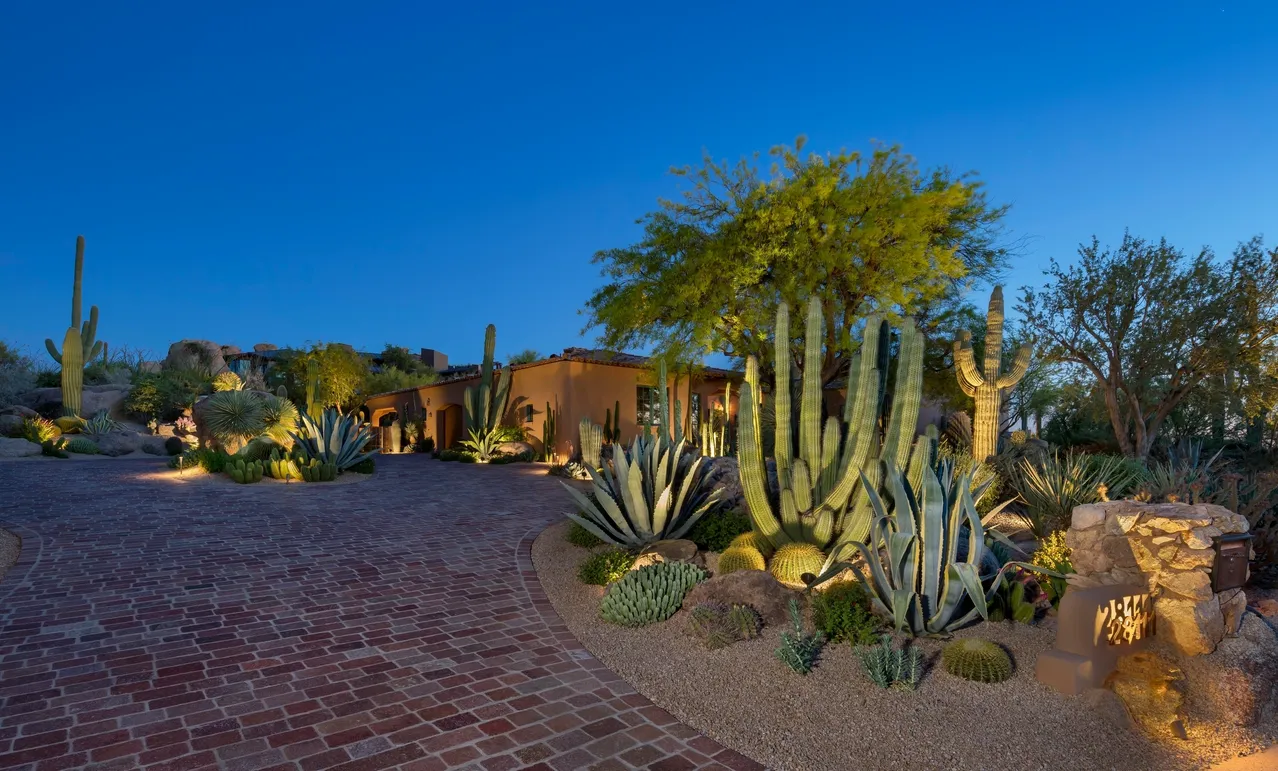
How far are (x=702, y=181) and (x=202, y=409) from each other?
1420 centimetres

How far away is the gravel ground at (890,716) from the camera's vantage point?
3.71 meters

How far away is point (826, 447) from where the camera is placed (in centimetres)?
702

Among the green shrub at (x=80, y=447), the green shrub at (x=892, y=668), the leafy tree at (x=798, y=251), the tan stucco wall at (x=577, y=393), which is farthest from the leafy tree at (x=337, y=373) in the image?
the green shrub at (x=892, y=668)

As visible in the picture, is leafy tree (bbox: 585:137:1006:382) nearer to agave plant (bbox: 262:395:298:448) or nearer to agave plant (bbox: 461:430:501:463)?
agave plant (bbox: 461:430:501:463)

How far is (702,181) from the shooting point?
14.5 meters

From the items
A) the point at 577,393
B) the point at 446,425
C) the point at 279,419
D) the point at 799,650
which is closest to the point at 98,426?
the point at 279,419

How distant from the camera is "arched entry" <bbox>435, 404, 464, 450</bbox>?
2461cm

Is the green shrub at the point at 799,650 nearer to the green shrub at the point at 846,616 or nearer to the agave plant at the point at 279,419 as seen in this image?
the green shrub at the point at 846,616

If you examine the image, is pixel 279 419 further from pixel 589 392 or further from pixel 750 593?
pixel 750 593

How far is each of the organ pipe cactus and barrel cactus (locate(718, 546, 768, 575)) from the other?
0.37 m

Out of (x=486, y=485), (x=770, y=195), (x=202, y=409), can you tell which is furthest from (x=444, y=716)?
(x=202, y=409)

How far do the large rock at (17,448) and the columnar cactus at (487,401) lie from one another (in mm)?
11597

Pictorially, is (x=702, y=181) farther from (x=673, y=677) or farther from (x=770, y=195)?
(x=673, y=677)

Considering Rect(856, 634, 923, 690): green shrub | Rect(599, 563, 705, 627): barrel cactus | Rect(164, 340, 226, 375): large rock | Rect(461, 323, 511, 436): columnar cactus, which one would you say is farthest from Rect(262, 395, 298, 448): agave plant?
Rect(164, 340, 226, 375): large rock
